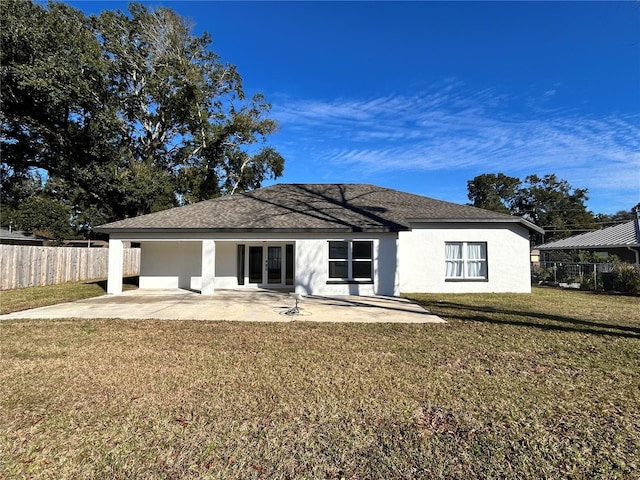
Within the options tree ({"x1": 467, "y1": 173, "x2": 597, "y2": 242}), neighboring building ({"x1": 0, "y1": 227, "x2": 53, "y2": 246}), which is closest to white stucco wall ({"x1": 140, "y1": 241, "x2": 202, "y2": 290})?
neighboring building ({"x1": 0, "y1": 227, "x2": 53, "y2": 246})

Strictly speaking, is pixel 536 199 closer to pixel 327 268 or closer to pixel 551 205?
pixel 551 205

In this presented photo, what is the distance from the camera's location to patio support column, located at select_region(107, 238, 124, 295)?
13469mm

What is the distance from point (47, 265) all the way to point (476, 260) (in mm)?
19847

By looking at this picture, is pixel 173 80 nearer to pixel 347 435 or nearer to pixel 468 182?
pixel 347 435

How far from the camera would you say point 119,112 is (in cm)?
2556

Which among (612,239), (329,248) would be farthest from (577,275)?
(329,248)

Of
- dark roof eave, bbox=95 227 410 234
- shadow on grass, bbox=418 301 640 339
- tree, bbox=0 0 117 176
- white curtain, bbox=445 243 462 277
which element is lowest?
shadow on grass, bbox=418 301 640 339

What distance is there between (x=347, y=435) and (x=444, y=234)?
12.8 m

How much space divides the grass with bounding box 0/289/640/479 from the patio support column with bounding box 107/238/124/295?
252 inches

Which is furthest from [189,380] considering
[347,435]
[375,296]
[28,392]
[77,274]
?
[77,274]

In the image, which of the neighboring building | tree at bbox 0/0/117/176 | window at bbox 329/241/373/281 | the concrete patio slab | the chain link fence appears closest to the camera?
the concrete patio slab

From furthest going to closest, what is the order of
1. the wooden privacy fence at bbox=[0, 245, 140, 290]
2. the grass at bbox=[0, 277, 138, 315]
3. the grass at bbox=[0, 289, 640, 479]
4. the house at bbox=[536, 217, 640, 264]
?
the house at bbox=[536, 217, 640, 264]
the wooden privacy fence at bbox=[0, 245, 140, 290]
the grass at bbox=[0, 277, 138, 315]
the grass at bbox=[0, 289, 640, 479]

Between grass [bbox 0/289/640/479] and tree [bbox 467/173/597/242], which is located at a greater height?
tree [bbox 467/173/597/242]

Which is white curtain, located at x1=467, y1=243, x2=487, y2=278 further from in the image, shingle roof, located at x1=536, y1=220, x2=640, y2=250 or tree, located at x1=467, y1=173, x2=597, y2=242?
tree, located at x1=467, y1=173, x2=597, y2=242
